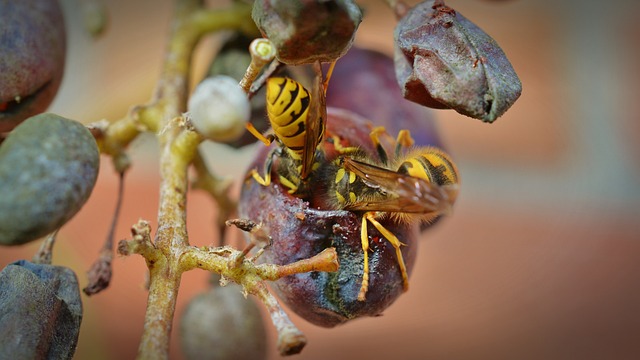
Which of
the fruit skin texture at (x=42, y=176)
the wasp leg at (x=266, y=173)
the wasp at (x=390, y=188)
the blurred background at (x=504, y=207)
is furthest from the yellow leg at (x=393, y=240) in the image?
the blurred background at (x=504, y=207)

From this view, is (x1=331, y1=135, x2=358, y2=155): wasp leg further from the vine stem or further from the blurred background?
A: the blurred background

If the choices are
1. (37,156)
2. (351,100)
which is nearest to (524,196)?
(351,100)

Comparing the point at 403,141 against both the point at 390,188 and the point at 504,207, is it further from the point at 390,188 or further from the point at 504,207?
the point at 504,207

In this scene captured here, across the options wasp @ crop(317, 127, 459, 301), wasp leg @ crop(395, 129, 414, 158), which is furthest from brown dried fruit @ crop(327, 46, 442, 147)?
wasp @ crop(317, 127, 459, 301)

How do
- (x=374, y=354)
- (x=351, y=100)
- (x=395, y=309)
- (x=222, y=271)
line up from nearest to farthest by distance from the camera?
(x=222, y=271), (x=351, y=100), (x=374, y=354), (x=395, y=309)

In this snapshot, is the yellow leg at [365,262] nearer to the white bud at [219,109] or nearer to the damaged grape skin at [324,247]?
the damaged grape skin at [324,247]

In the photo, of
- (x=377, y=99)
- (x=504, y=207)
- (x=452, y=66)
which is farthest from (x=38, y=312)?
(x=504, y=207)

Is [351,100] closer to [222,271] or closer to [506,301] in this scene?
[222,271]
